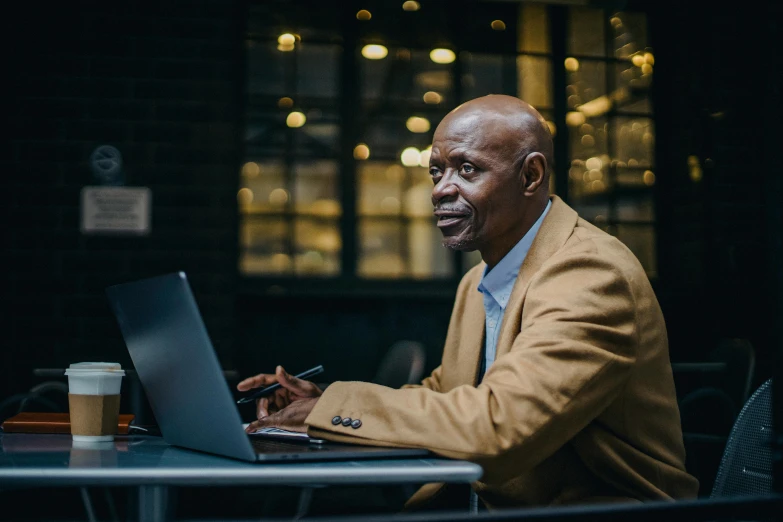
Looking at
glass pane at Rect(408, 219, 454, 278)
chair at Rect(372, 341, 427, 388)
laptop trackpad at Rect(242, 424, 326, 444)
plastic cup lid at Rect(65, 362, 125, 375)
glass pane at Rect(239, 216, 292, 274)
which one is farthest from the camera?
glass pane at Rect(408, 219, 454, 278)

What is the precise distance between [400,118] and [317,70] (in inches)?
24.5

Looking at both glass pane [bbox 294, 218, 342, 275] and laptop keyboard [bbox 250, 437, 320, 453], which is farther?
glass pane [bbox 294, 218, 342, 275]

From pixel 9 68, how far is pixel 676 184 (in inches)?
168

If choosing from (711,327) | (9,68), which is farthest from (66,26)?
(711,327)

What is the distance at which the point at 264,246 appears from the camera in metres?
5.53

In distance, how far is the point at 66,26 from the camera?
16.6ft

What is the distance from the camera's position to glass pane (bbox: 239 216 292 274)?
5.50 metres

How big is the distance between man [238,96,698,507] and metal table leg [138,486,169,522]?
1.05ft

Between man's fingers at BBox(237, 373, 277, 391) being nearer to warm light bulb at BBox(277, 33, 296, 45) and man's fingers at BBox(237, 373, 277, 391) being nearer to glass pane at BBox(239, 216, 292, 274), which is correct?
glass pane at BBox(239, 216, 292, 274)

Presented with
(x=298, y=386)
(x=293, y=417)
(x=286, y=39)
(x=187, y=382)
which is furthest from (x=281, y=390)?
(x=286, y=39)

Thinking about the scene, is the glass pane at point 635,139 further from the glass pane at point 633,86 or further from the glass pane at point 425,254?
the glass pane at point 425,254

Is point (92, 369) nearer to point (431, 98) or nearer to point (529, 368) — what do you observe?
point (529, 368)

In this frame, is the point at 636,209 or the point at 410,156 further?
the point at 636,209

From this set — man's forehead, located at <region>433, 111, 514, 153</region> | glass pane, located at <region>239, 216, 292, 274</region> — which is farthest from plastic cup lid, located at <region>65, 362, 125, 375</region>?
glass pane, located at <region>239, 216, 292, 274</region>
